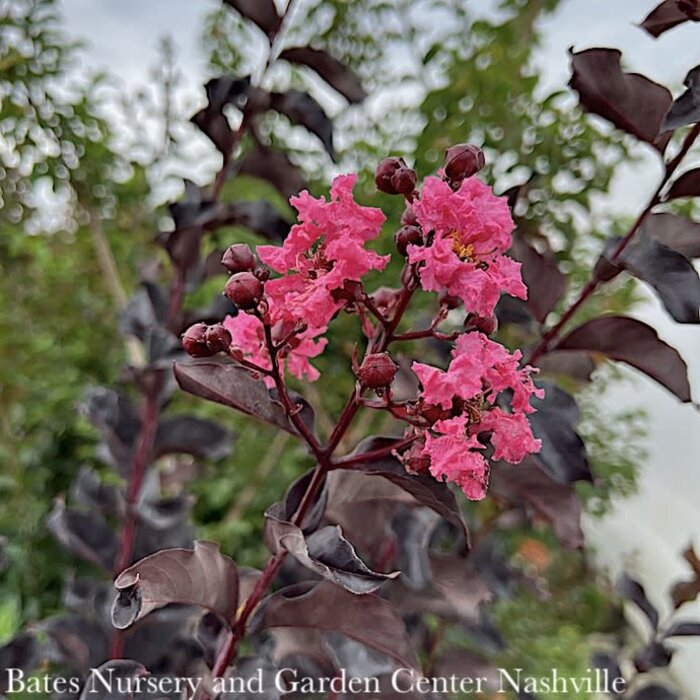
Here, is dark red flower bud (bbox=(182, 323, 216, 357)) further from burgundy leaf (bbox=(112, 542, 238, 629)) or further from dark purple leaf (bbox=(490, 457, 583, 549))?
dark purple leaf (bbox=(490, 457, 583, 549))

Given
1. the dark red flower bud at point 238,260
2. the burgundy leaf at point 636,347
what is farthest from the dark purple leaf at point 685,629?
the dark red flower bud at point 238,260

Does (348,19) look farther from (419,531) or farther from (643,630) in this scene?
(643,630)

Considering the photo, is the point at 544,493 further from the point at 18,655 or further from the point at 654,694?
the point at 18,655

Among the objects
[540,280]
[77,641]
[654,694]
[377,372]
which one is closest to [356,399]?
[377,372]

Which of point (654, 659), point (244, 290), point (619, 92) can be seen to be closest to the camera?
point (244, 290)

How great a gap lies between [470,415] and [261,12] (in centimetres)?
42

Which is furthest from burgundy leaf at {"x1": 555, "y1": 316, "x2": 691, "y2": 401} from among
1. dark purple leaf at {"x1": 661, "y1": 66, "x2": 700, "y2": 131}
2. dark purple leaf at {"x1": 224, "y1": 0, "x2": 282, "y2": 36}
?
dark purple leaf at {"x1": 224, "y1": 0, "x2": 282, "y2": 36}

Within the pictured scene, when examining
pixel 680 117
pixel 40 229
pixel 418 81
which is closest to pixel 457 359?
pixel 680 117

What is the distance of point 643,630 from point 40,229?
4.59ft

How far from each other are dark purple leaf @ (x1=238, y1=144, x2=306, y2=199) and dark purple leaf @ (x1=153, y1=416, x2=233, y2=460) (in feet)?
0.67

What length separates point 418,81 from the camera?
3.02 feet

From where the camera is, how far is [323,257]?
311mm

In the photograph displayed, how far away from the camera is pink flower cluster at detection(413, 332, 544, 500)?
0.93 ft

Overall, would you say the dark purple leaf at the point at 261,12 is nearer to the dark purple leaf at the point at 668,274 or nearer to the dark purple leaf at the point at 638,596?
the dark purple leaf at the point at 668,274
